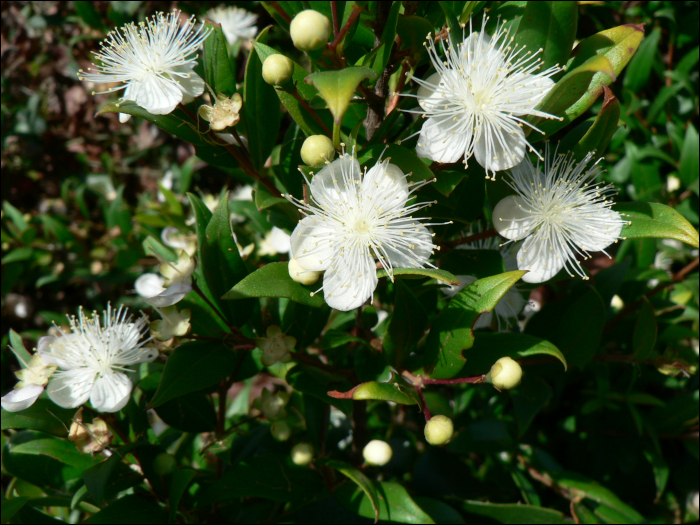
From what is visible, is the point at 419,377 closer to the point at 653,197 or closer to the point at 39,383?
the point at 39,383

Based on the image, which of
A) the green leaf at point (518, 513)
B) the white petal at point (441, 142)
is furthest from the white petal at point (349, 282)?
the green leaf at point (518, 513)

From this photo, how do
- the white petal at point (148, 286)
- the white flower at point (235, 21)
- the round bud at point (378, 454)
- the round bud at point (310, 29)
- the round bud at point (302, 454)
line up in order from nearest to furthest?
the round bud at point (310, 29), the round bud at point (378, 454), the round bud at point (302, 454), the white petal at point (148, 286), the white flower at point (235, 21)

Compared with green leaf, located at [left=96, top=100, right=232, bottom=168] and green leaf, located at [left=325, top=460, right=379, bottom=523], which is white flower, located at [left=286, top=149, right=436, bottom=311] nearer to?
green leaf, located at [left=96, top=100, right=232, bottom=168]

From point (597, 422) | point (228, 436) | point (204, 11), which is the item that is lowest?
point (597, 422)

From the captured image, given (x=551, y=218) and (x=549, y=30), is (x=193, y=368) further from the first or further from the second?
(x=549, y=30)

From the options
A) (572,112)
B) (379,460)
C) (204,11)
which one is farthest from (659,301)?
(204,11)

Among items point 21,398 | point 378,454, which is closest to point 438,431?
point 378,454

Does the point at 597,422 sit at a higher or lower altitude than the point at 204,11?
lower

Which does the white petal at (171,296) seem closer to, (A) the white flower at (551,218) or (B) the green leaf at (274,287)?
(B) the green leaf at (274,287)
